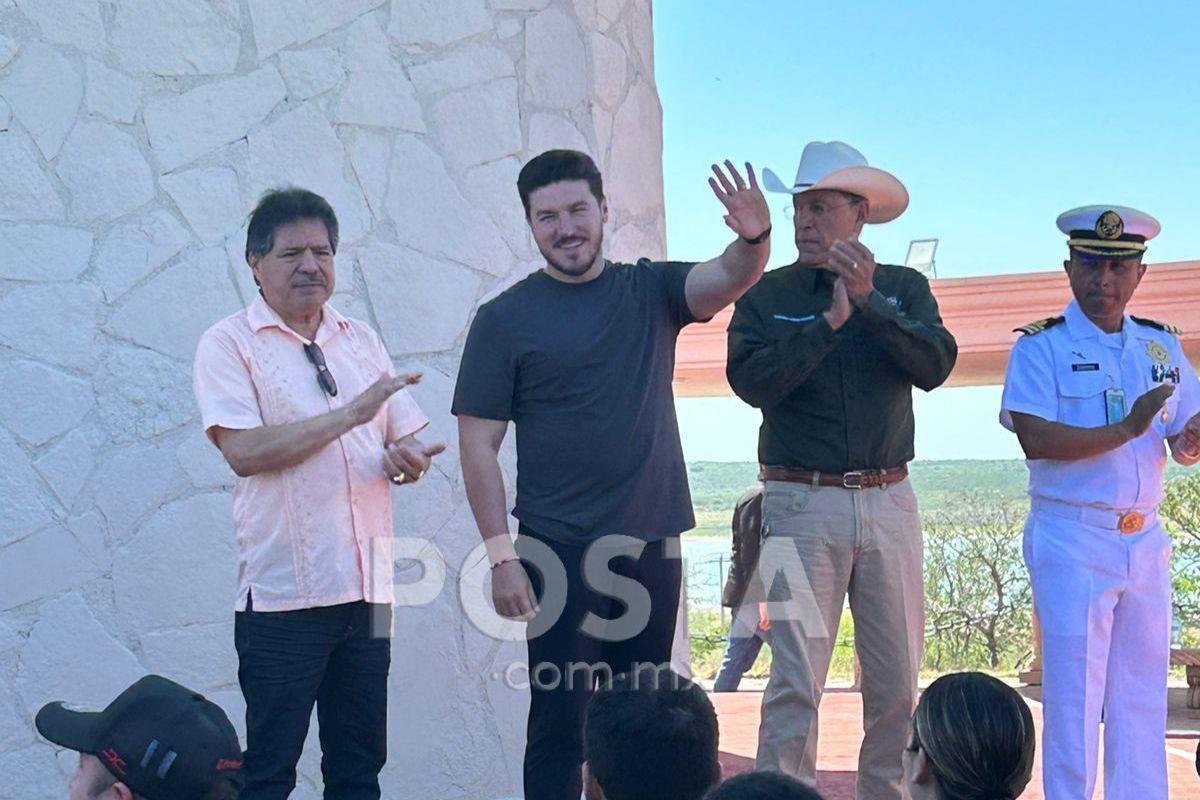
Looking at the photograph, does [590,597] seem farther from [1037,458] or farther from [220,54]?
[220,54]

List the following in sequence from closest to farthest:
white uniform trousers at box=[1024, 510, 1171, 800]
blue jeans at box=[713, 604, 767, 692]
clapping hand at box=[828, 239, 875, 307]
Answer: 1. clapping hand at box=[828, 239, 875, 307]
2. white uniform trousers at box=[1024, 510, 1171, 800]
3. blue jeans at box=[713, 604, 767, 692]

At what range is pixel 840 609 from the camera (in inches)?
155

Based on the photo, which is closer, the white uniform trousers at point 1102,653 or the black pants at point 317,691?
the black pants at point 317,691

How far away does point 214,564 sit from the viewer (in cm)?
468

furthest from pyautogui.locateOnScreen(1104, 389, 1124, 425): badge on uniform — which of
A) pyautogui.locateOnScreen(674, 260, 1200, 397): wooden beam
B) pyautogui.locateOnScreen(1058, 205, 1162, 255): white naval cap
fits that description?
pyautogui.locateOnScreen(674, 260, 1200, 397): wooden beam

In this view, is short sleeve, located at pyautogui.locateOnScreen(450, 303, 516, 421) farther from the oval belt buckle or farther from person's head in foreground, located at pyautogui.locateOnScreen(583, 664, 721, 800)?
the oval belt buckle

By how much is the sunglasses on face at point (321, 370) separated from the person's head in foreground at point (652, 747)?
1.29 meters

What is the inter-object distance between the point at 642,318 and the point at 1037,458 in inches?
49.7

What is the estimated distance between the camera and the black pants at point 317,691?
328cm

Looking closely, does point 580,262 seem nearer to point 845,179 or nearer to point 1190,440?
point 845,179

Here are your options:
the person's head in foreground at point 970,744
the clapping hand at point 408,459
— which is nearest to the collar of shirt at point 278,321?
the clapping hand at point 408,459

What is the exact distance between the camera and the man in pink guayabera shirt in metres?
3.30

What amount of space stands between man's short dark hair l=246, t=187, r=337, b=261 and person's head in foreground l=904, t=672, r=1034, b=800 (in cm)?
187

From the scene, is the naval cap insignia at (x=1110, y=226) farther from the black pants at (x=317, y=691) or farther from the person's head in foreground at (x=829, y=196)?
the black pants at (x=317, y=691)
